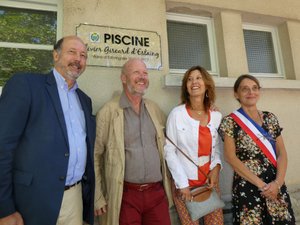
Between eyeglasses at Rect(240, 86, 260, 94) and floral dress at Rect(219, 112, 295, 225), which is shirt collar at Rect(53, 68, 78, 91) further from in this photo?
eyeglasses at Rect(240, 86, 260, 94)

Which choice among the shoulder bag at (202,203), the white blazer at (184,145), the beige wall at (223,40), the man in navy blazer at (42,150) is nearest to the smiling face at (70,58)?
the man in navy blazer at (42,150)

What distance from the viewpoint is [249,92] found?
2301mm

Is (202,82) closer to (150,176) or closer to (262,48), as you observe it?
(150,176)

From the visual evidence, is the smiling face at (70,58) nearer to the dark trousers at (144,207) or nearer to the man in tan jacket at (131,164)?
the man in tan jacket at (131,164)

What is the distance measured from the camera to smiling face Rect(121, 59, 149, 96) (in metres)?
2.13

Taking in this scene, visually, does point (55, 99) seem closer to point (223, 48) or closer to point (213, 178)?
point (213, 178)

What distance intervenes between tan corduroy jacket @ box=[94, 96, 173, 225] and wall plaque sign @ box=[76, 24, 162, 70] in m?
0.66

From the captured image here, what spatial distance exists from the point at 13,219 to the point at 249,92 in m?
2.09

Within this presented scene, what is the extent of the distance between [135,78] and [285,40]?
2.61 meters

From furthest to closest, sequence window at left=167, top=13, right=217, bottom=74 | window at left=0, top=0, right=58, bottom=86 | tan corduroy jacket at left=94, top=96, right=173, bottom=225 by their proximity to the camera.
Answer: window at left=167, top=13, right=217, bottom=74 < window at left=0, top=0, right=58, bottom=86 < tan corduroy jacket at left=94, top=96, right=173, bottom=225

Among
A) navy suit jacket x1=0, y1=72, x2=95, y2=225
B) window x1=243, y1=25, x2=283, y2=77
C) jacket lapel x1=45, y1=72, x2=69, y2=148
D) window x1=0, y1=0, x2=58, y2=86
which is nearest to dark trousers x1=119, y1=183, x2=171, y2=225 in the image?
navy suit jacket x1=0, y1=72, x2=95, y2=225

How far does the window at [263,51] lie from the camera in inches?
139

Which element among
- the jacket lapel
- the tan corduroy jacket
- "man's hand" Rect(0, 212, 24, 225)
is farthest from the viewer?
the tan corduroy jacket

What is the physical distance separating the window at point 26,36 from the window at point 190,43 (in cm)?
142
